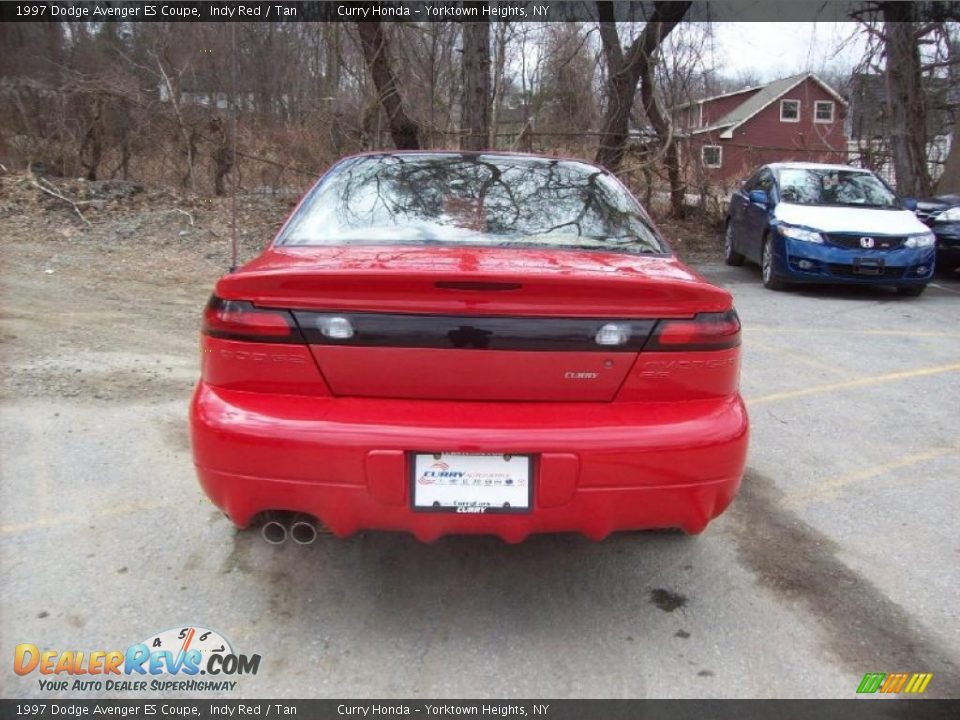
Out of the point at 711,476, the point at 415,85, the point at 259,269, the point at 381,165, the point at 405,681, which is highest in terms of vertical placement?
the point at 415,85

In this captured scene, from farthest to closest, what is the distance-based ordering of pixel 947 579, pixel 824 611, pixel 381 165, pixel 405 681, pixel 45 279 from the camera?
pixel 45 279, pixel 381 165, pixel 947 579, pixel 824 611, pixel 405 681

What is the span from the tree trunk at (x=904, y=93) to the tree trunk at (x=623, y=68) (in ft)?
11.2

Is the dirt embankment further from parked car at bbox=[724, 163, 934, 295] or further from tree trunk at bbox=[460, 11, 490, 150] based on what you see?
parked car at bbox=[724, 163, 934, 295]

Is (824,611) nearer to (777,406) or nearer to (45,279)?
(777,406)

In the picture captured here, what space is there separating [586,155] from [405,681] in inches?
477

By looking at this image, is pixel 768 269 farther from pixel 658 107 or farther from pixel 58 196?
pixel 58 196

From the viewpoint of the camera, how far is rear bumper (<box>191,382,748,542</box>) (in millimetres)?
2340

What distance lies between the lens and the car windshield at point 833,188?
9.52 meters

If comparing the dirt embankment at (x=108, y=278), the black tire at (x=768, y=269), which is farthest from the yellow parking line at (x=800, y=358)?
the dirt embankment at (x=108, y=278)

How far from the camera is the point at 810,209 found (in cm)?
916

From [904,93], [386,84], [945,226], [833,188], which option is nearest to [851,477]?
[833,188]

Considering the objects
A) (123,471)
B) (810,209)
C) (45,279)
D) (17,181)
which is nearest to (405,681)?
(123,471)

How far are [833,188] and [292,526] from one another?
9.05m
